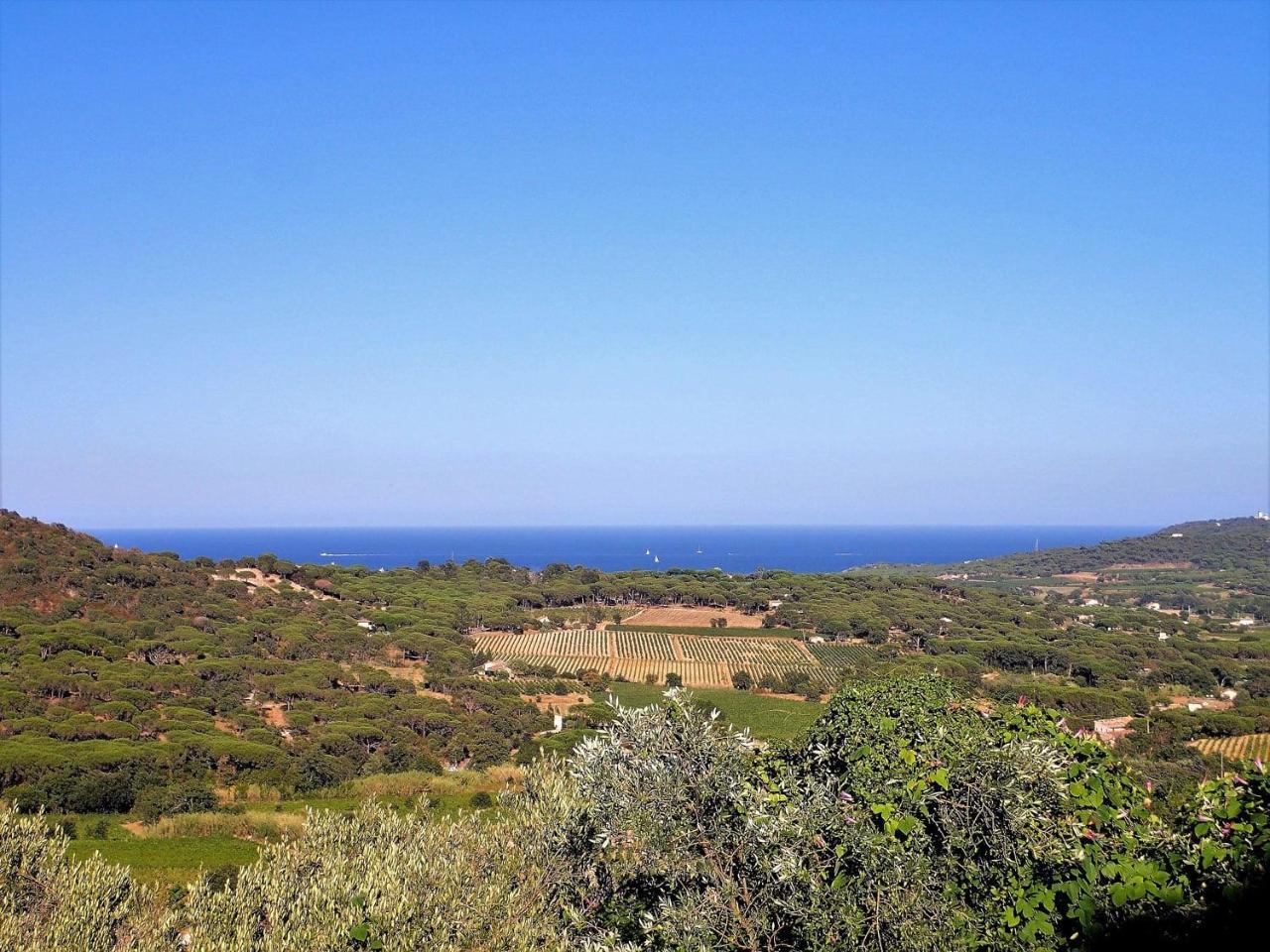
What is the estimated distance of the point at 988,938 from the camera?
6898 millimetres

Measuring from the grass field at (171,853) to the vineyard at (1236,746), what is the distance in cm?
3891

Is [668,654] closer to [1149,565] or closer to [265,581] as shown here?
[265,581]

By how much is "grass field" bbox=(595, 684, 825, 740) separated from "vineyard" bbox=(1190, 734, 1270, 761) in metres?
17.8

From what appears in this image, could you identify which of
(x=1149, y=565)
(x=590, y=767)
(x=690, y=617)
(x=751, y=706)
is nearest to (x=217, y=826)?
(x=590, y=767)

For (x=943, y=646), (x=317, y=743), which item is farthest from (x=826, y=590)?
(x=317, y=743)

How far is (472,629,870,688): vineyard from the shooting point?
6272 cm

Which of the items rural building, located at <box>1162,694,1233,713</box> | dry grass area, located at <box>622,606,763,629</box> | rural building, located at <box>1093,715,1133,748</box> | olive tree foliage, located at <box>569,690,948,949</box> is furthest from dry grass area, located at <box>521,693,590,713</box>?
olive tree foliage, located at <box>569,690,948,949</box>

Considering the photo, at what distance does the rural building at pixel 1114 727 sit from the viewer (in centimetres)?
4031

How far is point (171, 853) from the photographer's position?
25.1 meters

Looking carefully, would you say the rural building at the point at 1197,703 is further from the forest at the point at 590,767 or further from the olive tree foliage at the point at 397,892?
the olive tree foliage at the point at 397,892

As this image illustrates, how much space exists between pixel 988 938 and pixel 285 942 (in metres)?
6.57

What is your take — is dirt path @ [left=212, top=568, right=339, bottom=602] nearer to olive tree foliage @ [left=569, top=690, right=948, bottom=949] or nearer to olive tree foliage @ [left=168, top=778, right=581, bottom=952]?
olive tree foliage @ [left=168, top=778, right=581, bottom=952]

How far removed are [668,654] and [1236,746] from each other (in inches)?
1501

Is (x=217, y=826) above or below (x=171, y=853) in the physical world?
below
